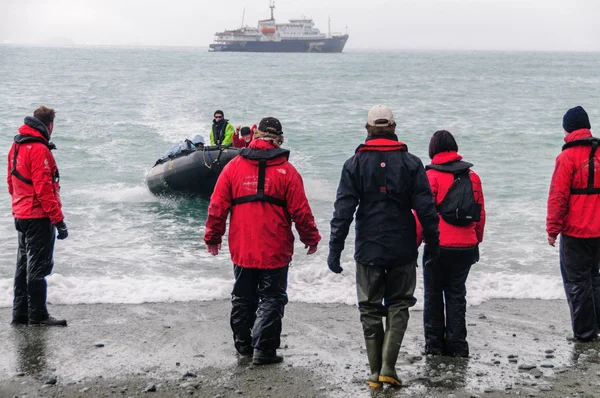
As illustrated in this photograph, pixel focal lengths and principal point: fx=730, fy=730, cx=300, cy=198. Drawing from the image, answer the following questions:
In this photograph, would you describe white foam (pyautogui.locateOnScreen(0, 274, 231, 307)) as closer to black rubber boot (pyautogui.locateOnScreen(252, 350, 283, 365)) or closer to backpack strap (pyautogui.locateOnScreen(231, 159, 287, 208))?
black rubber boot (pyautogui.locateOnScreen(252, 350, 283, 365))

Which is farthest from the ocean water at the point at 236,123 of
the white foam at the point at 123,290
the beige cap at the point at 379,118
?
the beige cap at the point at 379,118

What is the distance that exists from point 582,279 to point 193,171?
30.2ft

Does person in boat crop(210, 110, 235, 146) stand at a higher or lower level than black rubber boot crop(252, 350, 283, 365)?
higher

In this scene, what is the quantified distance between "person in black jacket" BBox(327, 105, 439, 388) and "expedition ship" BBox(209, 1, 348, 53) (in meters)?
120

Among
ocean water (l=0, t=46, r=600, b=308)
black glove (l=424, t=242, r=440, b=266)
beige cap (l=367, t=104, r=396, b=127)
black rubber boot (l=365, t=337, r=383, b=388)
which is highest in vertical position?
beige cap (l=367, t=104, r=396, b=127)

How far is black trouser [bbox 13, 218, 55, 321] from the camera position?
18.6ft

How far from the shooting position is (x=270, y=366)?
494 centimetres

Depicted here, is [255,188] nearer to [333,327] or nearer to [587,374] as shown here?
[333,327]

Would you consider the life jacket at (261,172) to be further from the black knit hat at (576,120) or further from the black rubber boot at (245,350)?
the black knit hat at (576,120)

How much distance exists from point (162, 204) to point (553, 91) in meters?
39.2

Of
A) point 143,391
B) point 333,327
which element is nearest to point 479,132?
point 333,327

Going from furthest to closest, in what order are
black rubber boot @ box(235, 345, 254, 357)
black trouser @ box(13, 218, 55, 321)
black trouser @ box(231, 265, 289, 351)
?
black trouser @ box(13, 218, 55, 321) < black rubber boot @ box(235, 345, 254, 357) < black trouser @ box(231, 265, 289, 351)

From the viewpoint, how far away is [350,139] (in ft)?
81.9

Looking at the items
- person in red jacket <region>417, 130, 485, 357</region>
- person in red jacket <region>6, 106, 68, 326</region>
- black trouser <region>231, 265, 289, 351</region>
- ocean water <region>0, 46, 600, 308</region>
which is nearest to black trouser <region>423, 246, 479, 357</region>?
person in red jacket <region>417, 130, 485, 357</region>
